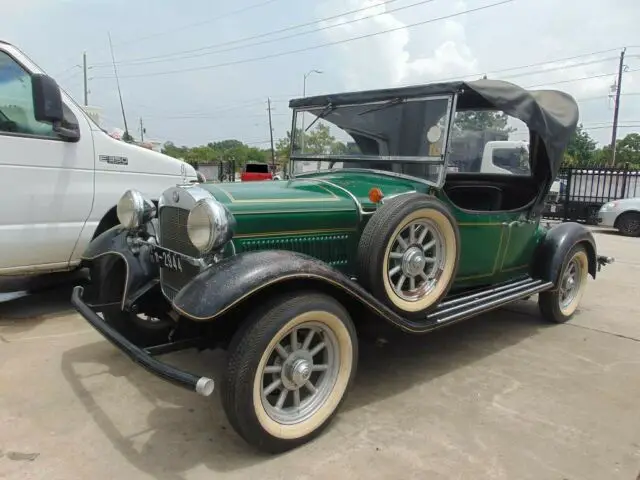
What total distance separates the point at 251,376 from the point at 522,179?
3662mm

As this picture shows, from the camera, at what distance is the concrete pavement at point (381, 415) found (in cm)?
254

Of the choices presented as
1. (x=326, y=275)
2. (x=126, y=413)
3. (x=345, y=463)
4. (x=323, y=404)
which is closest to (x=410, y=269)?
(x=326, y=275)

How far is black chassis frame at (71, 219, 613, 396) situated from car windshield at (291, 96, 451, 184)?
3.57ft

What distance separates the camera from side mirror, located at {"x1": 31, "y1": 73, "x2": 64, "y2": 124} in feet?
12.7

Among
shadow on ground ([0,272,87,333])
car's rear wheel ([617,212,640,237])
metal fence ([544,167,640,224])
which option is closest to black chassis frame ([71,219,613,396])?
shadow on ground ([0,272,87,333])

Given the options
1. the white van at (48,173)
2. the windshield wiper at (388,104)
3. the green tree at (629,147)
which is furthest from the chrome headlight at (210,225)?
the green tree at (629,147)

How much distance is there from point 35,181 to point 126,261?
154 centimetres

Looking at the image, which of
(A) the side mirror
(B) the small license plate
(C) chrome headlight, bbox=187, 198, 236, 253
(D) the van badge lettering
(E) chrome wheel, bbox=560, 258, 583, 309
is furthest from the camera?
(E) chrome wheel, bbox=560, 258, 583, 309

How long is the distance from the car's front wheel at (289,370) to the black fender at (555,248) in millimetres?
2621

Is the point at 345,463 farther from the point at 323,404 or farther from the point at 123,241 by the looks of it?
the point at 123,241

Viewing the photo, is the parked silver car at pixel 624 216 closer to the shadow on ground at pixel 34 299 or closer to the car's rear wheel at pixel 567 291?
the car's rear wheel at pixel 567 291

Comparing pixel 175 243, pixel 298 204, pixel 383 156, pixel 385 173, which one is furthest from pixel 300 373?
pixel 383 156

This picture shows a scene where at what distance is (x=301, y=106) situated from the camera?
4.58 m

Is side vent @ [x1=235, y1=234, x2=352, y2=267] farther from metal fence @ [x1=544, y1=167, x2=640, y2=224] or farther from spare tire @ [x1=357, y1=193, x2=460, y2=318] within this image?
metal fence @ [x1=544, y1=167, x2=640, y2=224]
